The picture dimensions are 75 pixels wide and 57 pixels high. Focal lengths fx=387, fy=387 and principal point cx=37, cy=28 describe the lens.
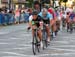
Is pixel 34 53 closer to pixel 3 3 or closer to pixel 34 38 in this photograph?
pixel 34 38

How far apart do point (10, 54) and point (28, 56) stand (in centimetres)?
94

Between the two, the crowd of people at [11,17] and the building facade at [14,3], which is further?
the building facade at [14,3]

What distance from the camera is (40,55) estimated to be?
545 inches

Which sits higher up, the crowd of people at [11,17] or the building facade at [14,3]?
the crowd of people at [11,17]

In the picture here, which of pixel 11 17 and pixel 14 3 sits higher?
pixel 11 17

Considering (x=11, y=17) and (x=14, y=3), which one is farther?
(x=14, y=3)

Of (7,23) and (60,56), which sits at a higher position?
(60,56)

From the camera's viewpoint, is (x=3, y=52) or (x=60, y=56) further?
(x=3, y=52)

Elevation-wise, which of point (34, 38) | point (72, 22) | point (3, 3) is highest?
point (34, 38)

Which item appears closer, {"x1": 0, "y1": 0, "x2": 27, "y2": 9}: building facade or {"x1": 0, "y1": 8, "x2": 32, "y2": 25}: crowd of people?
{"x1": 0, "y1": 8, "x2": 32, "y2": 25}: crowd of people

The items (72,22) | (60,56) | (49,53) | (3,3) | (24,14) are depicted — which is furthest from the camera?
(3,3)

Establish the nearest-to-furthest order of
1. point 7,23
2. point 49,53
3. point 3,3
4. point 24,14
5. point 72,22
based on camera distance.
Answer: point 49,53, point 72,22, point 7,23, point 24,14, point 3,3

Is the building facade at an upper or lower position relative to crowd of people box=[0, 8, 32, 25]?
lower

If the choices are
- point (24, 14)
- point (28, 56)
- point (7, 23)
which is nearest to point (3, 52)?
point (28, 56)
